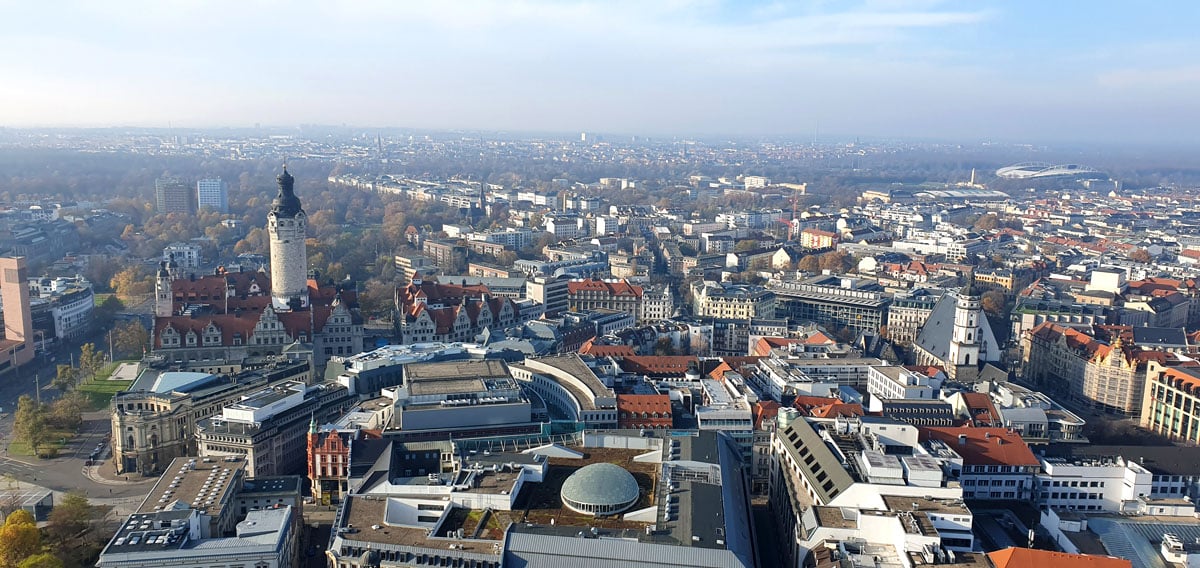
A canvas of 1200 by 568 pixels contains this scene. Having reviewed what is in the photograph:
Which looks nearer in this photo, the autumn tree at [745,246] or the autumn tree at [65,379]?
the autumn tree at [65,379]

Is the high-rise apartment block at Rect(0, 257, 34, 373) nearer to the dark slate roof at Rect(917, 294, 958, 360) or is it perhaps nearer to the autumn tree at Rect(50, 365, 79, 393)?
the autumn tree at Rect(50, 365, 79, 393)

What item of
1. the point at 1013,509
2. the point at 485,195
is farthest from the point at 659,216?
Result: the point at 1013,509

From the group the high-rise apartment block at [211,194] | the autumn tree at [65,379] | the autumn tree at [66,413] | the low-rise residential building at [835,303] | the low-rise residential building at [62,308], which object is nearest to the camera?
the autumn tree at [66,413]

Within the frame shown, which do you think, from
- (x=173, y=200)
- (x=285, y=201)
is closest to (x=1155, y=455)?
(x=285, y=201)

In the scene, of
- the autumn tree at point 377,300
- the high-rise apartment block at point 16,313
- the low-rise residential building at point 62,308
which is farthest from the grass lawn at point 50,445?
the autumn tree at point 377,300

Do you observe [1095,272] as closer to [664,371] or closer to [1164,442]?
[1164,442]

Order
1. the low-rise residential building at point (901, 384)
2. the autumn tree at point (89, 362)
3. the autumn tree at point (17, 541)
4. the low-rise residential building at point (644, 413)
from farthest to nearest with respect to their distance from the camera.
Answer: the autumn tree at point (89, 362)
the low-rise residential building at point (901, 384)
the low-rise residential building at point (644, 413)
the autumn tree at point (17, 541)

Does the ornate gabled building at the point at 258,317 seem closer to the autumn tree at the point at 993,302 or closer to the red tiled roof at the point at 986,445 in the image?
the red tiled roof at the point at 986,445

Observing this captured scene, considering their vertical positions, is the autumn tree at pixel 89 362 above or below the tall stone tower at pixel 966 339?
below
